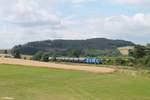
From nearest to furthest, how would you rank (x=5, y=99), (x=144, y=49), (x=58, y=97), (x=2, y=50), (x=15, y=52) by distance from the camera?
(x=5, y=99)
(x=58, y=97)
(x=144, y=49)
(x=15, y=52)
(x=2, y=50)

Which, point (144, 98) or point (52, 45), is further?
point (52, 45)

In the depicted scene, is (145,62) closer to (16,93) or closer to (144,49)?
(144,49)

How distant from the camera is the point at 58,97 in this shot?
23438 mm

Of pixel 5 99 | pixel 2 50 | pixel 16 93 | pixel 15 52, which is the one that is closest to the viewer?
pixel 5 99

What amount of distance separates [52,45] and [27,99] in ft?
575

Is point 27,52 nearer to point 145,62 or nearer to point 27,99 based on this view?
point 145,62

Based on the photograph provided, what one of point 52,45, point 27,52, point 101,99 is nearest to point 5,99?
point 101,99

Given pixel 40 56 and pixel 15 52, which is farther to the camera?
pixel 15 52

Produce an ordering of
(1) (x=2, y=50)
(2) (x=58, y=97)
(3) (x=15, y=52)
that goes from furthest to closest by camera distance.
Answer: (1) (x=2, y=50)
(3) (x=15, y=52)
(2) (x=58, y=97)

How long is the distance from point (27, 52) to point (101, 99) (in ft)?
384

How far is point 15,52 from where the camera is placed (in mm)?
114688

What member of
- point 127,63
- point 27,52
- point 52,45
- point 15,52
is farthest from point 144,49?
point 52,45

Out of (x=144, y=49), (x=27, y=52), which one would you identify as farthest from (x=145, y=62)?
(x=27, y=52)

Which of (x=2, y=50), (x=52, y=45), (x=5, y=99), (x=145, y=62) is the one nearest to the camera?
(x=5, y=99)
